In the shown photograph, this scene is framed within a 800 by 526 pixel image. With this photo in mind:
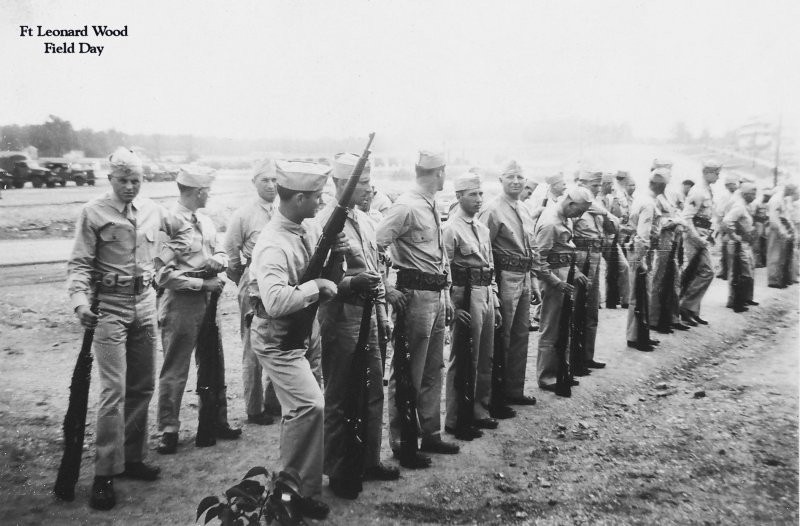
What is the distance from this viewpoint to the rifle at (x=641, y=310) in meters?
7.62

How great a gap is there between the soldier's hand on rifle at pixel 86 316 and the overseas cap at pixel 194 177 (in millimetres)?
1404

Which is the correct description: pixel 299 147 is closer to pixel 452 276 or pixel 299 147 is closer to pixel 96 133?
pixel 96 133

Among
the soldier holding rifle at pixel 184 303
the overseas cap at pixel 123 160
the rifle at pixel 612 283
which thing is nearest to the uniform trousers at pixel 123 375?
the soldier holding rifle at pixel 184 303

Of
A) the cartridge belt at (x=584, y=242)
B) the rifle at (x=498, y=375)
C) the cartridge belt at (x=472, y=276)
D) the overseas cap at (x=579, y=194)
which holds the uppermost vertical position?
the overseas cap at (x=579, y=194)

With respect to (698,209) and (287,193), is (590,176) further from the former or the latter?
(287,193)

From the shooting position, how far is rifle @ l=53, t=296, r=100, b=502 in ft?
12.7

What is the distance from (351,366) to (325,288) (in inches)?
30.3

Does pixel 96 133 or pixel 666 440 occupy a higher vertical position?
pixel 96 133

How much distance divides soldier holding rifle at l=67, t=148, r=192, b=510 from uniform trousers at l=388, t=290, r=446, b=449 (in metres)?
1.76

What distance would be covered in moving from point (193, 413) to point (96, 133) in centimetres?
309

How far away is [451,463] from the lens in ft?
14.9

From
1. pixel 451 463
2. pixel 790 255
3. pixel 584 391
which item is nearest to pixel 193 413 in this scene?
pixel 451 463

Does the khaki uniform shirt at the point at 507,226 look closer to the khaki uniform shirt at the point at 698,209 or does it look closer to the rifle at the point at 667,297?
the rifle at the point at 667,297

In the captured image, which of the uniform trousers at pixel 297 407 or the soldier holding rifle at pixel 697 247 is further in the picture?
the soldier holding rifle at pixel 697 247
